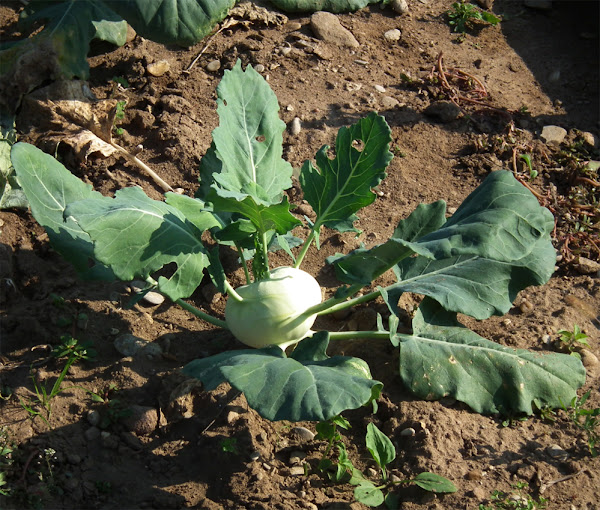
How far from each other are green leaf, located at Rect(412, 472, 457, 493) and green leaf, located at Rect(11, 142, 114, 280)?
177 cm

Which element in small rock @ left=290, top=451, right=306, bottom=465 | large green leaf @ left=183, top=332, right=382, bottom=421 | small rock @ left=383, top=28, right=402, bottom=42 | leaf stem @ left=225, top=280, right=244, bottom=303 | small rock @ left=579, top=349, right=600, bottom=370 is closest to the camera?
large green leaf @ left=183, top=332, right=382, bottom=421

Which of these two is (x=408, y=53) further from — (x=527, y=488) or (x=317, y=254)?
(x=527, y=488)

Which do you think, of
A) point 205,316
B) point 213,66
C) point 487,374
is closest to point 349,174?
point 205,316

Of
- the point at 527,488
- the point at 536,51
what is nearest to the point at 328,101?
the point at 536,51

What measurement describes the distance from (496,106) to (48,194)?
3250mm

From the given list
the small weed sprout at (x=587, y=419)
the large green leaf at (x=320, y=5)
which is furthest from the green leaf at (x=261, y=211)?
the large green leaf at (x=320, y=5)

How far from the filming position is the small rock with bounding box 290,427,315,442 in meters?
3.18

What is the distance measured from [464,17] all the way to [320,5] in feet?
3.96

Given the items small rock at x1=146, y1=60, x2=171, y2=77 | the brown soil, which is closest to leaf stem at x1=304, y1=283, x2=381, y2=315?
the brown soil

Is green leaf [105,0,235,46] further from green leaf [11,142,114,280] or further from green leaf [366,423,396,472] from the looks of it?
Answer: green leaf [366,423,396,472]

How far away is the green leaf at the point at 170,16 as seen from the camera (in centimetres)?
451

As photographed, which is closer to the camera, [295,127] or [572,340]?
[572,340]

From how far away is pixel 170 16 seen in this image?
4.51 meters

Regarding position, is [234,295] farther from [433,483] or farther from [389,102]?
[389,102]
